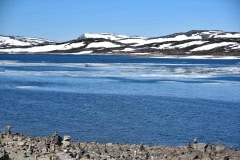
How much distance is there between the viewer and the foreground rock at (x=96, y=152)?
773 centimetres

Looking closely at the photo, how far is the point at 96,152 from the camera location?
930 cm

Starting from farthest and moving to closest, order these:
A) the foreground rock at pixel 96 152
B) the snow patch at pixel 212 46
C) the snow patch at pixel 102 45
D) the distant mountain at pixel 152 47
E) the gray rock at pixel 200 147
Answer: the snow patch at pixel 102 45 → the snow patch at pixel 212 46 → the distant mountain at pixel 152 47 → the gray rock at pixel 200 147 → the foreground rock at pixel 96 152

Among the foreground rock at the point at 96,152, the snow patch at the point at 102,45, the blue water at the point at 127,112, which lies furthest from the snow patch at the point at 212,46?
the foreground rock at the point at 96,152

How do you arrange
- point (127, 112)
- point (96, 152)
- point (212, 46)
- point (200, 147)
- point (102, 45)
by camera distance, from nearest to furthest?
point (96, 152) < point (200, 147) < point (127, 112) < point (212, 46) < point (102, 45)

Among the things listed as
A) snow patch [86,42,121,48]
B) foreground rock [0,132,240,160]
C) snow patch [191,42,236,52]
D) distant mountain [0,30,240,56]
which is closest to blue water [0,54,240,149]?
foreground rock [0,132,240,160]

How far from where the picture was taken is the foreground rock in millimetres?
7727

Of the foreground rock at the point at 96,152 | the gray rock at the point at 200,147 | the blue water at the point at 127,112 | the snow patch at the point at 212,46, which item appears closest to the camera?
the foreground rock at the point at 96,152

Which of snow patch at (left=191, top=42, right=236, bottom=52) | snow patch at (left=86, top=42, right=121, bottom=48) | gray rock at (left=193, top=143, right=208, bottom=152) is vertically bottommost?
gray rock at (left=193, top=143, right=208, bottom=152)

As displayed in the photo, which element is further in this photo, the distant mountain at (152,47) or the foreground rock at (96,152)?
the distant mountain at (152,47)

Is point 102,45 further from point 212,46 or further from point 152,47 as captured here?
point 212,46

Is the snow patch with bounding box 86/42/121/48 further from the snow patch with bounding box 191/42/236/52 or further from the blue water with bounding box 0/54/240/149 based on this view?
the blue water with bounding box 0/54/240/149

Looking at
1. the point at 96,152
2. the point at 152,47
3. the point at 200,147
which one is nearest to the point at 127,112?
the point at 200,147

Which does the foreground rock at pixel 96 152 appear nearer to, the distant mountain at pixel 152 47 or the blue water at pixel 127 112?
the blue water at pixel 127 112

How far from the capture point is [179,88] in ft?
85.6
